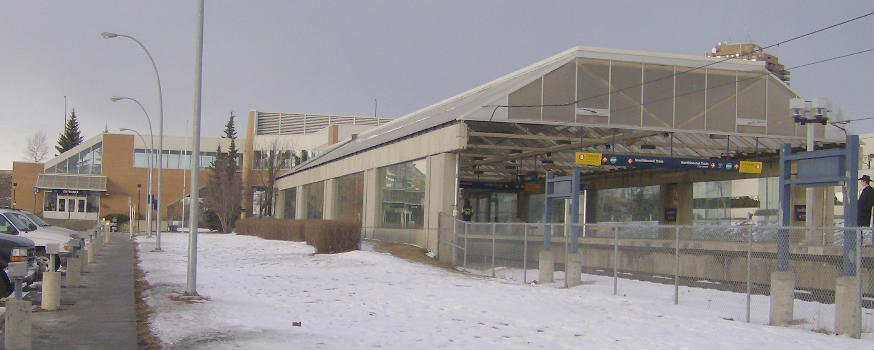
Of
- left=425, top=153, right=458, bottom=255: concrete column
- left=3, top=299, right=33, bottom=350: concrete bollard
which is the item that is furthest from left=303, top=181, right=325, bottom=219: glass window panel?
left=3, top=299, right=33, bottom=350: concrete bollard

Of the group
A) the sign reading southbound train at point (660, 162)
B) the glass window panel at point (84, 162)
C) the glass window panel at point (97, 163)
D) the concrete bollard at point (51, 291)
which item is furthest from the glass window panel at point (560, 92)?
the glass window panel at point (84, 162)

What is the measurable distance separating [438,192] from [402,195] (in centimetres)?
517

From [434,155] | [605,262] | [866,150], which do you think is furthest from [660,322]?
[866,150]

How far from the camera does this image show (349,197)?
43844mm

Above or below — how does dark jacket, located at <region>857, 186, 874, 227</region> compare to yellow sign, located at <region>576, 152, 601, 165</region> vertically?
below

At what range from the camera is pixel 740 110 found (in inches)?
1216

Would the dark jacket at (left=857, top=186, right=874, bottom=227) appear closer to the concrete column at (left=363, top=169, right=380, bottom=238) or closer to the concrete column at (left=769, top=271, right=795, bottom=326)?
the concrete column at (left=769, top=271, right=795, bottom=326)

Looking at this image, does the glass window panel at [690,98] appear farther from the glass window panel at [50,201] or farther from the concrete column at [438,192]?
the glass window panel at [50,201]

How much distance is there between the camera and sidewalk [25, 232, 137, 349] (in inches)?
430

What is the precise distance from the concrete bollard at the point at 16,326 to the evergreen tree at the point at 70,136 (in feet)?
404

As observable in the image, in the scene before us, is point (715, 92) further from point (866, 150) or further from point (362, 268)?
point (866, 150)

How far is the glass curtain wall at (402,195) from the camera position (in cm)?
3209

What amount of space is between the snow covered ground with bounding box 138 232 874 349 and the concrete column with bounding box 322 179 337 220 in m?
25.6

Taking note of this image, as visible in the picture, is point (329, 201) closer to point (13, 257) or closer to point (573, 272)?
point (573, 272)
